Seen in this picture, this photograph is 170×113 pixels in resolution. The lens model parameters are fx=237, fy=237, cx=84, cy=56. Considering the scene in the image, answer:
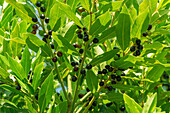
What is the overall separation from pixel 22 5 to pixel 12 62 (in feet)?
1.46

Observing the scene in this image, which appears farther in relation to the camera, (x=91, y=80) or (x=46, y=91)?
(x=91, y=80)

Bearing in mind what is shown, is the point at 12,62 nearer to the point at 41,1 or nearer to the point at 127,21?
the point at 41,1

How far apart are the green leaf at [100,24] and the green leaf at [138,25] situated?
181 mm

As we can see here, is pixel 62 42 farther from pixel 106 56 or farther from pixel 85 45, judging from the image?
pixel 106 56

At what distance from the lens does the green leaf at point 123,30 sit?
1559 millimetres

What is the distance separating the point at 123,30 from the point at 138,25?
4.2 inches

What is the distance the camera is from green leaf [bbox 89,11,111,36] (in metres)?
1.63

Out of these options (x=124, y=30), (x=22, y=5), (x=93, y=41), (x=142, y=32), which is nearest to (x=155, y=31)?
(x=142, y=32)

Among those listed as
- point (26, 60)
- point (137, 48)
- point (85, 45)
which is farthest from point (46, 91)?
point (137, 48)

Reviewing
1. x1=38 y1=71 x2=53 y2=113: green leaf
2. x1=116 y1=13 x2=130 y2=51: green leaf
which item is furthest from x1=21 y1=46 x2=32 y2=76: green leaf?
x1=116 y1=13 x2=130 y2=51: green leaf

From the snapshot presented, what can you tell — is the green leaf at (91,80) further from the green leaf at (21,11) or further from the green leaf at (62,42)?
the green leaf at (21,11)

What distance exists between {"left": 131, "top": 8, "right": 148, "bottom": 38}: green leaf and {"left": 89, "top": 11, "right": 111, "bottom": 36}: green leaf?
0.18m

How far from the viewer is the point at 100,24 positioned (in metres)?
1.66

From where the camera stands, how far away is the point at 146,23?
1.58m
